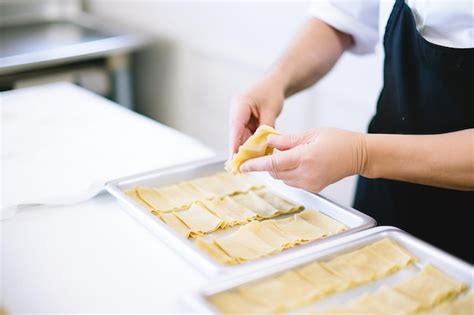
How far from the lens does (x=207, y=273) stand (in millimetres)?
914

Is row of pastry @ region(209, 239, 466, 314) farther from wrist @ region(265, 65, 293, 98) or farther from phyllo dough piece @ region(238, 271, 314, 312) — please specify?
wrist @ region(265, 65, 293, 98)

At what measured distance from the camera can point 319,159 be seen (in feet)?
3.42

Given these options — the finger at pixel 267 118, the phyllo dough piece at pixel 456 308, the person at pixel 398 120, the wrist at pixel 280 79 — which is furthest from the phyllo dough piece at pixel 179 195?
the phyllo dough piece at pixel 456 308

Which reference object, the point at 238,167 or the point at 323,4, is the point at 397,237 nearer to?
the point at 238,167

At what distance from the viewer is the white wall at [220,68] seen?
2354 mm

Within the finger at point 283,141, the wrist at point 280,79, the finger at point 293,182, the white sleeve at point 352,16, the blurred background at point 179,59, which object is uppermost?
the white sleeve at point 352,16

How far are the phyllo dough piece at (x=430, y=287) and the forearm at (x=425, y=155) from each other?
208mm

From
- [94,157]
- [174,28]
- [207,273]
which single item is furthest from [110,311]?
[174,28]

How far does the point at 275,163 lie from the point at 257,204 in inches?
4.8

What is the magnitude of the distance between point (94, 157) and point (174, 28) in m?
1.84

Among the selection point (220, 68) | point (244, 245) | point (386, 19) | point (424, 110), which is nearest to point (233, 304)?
point (244, 245)

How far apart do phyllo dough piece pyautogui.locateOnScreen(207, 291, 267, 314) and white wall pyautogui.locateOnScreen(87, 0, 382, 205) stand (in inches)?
58.9

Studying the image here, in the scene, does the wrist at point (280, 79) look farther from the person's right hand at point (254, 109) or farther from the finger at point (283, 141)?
the finger at point (283, 141)

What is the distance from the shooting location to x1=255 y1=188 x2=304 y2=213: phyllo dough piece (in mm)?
1140
